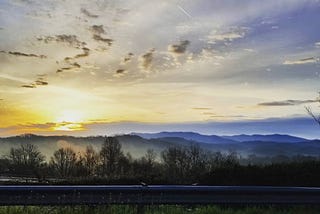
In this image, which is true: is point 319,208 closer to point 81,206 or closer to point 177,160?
point 81,206

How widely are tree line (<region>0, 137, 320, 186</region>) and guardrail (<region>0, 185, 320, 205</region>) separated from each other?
34.5 ft

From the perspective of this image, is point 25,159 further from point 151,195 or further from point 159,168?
point 151,195

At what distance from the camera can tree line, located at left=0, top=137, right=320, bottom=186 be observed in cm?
2112

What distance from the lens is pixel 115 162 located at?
89.9 meters

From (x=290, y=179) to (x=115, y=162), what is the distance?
71465 millimetres

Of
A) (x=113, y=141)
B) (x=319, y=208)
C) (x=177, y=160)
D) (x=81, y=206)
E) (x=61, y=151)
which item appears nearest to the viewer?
(x=81, y=206)

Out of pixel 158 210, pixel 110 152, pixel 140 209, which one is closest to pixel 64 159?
pixel 110 152

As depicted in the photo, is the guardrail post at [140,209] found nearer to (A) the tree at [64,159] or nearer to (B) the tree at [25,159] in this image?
(B) the tree at [25,159]

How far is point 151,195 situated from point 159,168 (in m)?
63.6

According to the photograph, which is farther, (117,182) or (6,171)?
(6,171)

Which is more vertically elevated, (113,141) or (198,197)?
(113,141)

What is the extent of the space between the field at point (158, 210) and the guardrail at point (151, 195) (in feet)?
0.72

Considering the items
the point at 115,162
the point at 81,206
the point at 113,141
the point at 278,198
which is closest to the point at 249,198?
the point at 278,198

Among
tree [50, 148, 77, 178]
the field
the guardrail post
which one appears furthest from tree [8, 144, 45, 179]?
the guardrail post
